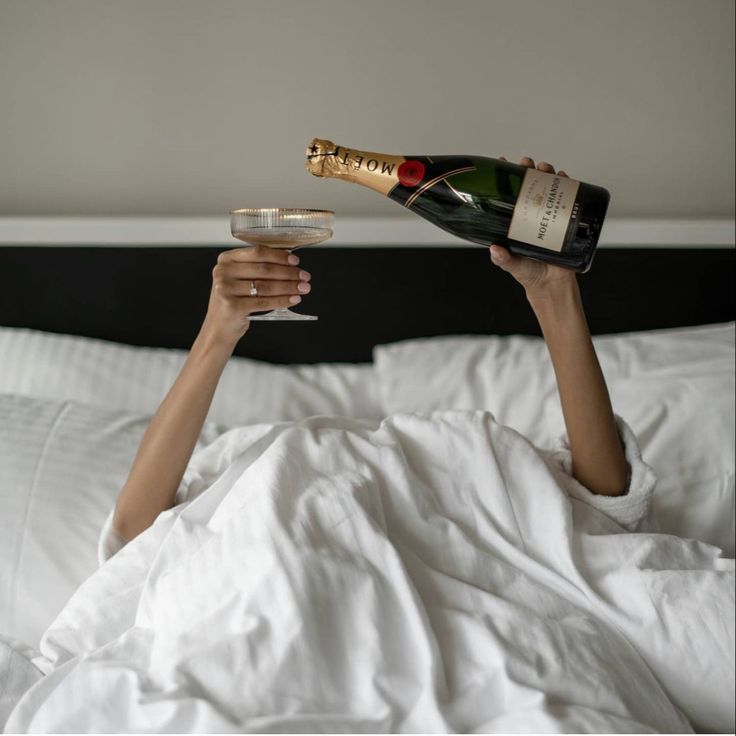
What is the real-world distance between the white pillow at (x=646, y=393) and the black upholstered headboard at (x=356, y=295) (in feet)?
0.38

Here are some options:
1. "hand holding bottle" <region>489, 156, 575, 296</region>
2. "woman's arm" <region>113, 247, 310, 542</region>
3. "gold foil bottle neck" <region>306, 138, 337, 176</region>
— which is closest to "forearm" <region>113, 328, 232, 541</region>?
"woman's arm" <region>113, 247, 310, 542</region>

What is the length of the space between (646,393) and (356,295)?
2.20ft

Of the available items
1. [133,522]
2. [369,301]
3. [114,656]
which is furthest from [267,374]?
[114,656]

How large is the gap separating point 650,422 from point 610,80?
2.84 ft

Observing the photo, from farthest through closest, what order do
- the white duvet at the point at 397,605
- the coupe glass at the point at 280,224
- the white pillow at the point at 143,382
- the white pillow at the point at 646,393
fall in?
the white pillow at the point at 143,382 < the white pillow at the point at 646,393 < the coupe glass at the point at 280,224 < the white duvet at the point at 397,605

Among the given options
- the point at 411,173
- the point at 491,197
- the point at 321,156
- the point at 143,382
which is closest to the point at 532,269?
the point at 491,197

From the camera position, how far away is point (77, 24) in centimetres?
194

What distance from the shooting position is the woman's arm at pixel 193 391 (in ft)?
3.81

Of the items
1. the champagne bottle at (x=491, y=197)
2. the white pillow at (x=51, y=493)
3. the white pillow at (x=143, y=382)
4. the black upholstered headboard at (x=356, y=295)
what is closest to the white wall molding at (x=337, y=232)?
the black upholstered headboard at (x=356, y=295)

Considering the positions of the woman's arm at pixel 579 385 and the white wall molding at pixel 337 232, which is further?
the white wall molding at pixel 337 232

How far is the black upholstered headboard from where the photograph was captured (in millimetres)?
1936

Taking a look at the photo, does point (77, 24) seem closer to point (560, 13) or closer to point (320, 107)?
point (320, 107)

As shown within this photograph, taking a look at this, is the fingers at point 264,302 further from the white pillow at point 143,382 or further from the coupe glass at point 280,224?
the white pillow at point 143,382

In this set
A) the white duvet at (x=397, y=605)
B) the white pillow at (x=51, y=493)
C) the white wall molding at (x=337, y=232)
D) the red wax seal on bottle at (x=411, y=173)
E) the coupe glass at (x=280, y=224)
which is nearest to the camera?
the white duvet at (x=397, y=605)
